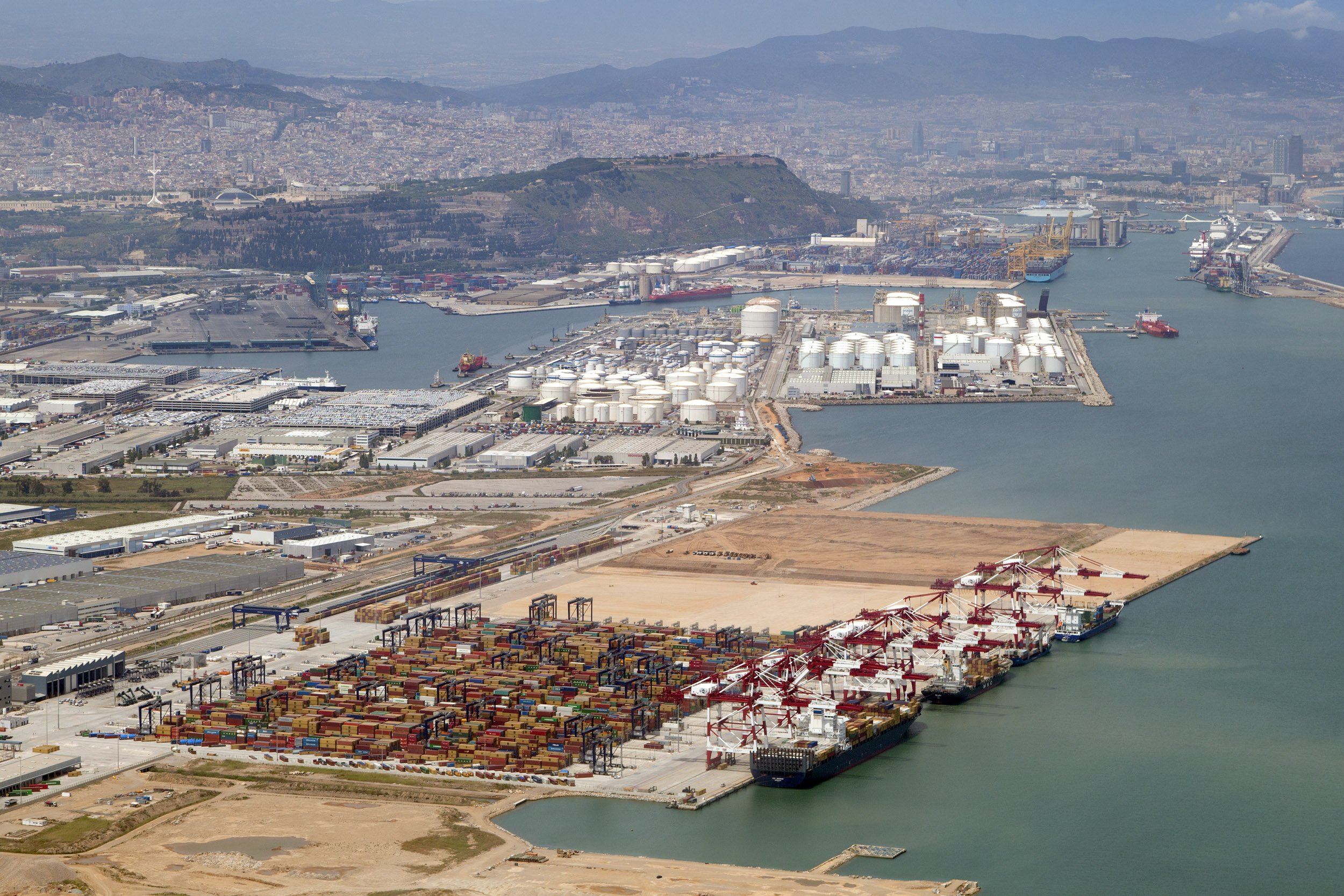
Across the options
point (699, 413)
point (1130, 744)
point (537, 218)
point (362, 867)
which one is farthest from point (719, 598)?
point (537, 218)

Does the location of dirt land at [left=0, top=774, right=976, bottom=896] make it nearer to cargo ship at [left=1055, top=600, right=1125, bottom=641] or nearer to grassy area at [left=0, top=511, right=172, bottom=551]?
cargo ship at [left=1055, top=600, right=1125, bottom=641]

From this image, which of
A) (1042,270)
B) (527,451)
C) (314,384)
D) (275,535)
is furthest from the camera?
(1042,270)

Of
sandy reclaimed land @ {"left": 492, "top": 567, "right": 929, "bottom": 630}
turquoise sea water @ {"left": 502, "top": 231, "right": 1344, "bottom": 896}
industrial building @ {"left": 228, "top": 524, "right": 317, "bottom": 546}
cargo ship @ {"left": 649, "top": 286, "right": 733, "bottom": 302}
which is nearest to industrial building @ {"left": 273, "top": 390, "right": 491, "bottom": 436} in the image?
turquoise sea water @ {"left": 502, "top": 231, "right": 1344, "bottom": 896}

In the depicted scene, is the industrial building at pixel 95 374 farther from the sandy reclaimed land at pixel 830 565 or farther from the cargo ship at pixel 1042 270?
the cargo ship at pixel 1042 270

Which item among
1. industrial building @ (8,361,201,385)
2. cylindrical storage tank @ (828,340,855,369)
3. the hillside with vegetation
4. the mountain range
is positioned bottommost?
industrial building @ (8,361,201,385)

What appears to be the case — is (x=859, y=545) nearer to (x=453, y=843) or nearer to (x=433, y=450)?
(x=433, y=450)


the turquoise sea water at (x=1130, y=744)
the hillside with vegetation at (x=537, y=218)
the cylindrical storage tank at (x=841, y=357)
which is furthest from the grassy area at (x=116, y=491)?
the hillside with vegetation at (x=537, y=218)
